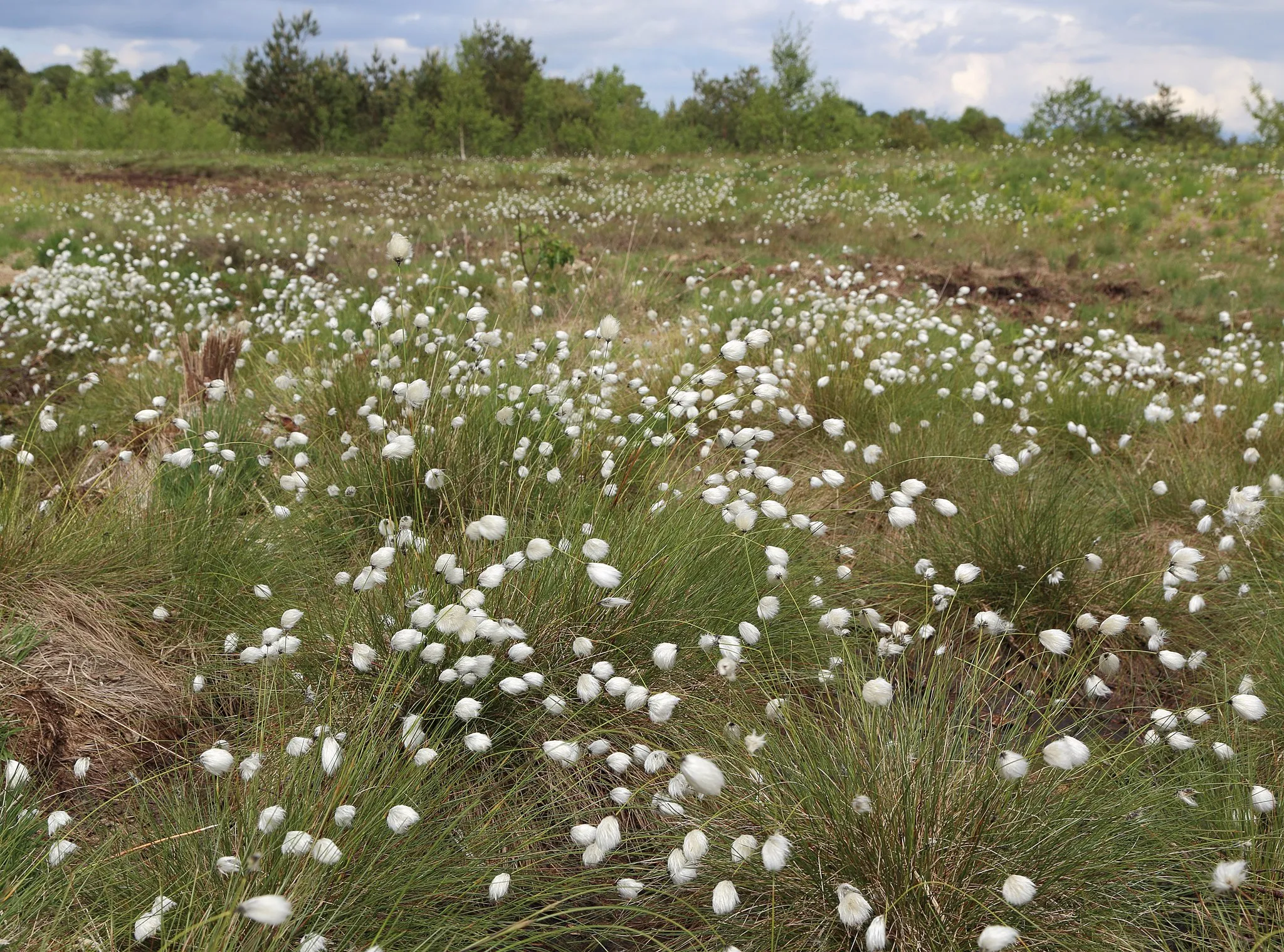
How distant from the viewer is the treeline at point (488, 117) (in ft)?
131

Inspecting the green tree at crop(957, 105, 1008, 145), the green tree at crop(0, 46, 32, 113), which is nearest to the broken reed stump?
the green tree at crop(957, 105, 1008, 145)

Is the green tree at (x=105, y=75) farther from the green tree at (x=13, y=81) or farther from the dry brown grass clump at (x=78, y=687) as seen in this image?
the dry brown grass clump at (x=78, y=687)

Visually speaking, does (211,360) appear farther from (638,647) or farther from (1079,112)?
(1079,112)

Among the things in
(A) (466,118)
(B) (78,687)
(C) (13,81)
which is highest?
(C) (13,81)

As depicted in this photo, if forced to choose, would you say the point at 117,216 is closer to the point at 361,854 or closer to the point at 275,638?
the point at 275,638

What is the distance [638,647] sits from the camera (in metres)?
2.84

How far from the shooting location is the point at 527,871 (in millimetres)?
2189

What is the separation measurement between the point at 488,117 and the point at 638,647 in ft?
139

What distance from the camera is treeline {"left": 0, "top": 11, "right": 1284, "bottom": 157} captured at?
39875 mm

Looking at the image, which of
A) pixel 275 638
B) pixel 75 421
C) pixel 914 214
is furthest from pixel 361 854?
pixel 914 214

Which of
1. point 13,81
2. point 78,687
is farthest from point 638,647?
point 13,81

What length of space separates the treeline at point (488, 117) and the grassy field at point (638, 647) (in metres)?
34.1

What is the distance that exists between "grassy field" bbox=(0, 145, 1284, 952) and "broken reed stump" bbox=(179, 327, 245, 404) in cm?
3

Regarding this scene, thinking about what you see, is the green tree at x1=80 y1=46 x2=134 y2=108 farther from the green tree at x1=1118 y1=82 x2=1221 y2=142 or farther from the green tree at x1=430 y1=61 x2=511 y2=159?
the green tree at x1=1118 y1=82 x2=1221 y2=142
